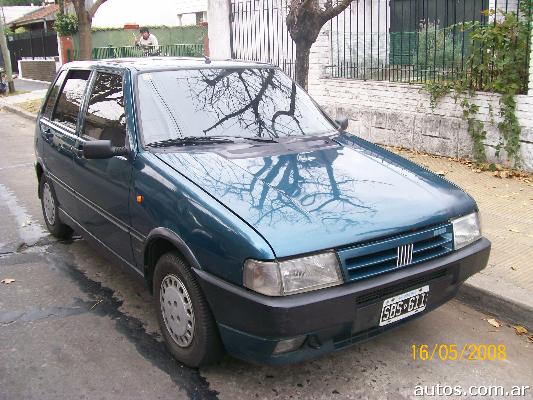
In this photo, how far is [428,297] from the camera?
3.28 meters

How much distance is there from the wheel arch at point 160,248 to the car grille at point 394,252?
80cm

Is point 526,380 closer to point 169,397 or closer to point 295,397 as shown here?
point 295,397

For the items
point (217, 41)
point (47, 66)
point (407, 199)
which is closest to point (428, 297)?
point (407, 199)

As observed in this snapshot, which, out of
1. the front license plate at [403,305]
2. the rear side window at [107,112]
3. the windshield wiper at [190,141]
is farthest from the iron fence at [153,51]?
the front license plate at [403,305]

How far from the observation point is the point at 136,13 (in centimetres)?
3375

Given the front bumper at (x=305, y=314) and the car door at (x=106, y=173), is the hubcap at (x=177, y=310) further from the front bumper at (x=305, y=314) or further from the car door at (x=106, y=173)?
the car door at (x=106, y=173)

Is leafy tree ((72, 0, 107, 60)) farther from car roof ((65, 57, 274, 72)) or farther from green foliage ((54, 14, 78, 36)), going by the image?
car roof ((65, 57, 274, 72))

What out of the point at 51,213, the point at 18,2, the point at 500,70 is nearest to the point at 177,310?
the point at 51,213

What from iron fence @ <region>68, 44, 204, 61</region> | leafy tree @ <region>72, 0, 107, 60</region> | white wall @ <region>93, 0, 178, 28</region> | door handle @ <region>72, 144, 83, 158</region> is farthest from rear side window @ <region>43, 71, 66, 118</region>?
white wall @ <region>93, 0, 178, 28</region>

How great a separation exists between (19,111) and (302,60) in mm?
12115

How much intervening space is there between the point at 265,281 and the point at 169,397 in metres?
0.95

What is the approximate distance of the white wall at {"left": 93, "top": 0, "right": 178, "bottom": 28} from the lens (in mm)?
32938

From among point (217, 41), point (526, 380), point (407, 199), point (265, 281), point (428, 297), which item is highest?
point (217, 41)

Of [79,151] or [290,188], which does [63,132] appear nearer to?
[79,151]
